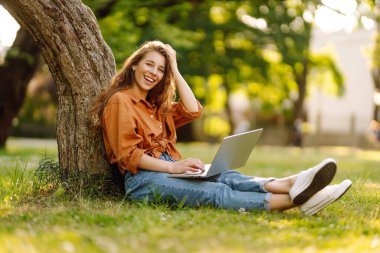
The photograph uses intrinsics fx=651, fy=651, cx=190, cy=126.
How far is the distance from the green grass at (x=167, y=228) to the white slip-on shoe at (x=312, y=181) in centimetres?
18

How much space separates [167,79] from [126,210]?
1466 millimetres

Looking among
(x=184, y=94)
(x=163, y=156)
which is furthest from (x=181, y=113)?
(x=163, y=156)

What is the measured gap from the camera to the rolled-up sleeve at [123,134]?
5641mm

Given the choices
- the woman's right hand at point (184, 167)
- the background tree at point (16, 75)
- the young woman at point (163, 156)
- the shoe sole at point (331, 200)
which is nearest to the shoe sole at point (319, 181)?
the young woman at point (163, 156)

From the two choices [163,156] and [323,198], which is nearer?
[323,198]

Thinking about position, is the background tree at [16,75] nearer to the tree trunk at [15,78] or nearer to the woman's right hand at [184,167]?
the tree trunk at [15,78]

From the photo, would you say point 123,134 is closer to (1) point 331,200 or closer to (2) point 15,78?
(1) point 331,200

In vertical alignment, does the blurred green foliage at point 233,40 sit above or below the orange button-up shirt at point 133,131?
above

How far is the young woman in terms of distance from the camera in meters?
5.14

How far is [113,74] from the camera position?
21.4 ft

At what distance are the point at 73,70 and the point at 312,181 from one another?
8.51 ft

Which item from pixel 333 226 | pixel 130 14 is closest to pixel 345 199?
pixel 333 226

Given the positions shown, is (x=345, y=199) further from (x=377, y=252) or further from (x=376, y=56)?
(x=376, y=56)

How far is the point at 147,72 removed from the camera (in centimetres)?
595
